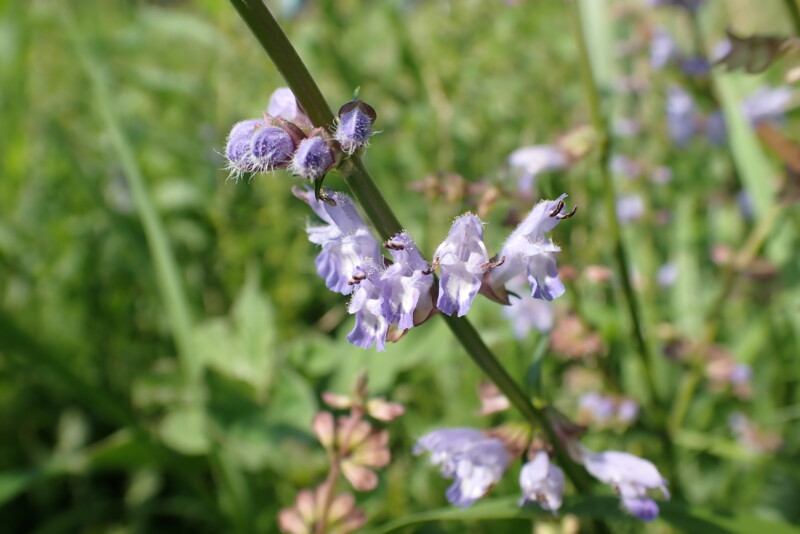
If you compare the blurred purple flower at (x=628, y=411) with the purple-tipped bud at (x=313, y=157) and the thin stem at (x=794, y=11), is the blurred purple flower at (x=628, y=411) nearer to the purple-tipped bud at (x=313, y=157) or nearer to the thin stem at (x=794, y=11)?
the thin stem at (x=794, y=11)

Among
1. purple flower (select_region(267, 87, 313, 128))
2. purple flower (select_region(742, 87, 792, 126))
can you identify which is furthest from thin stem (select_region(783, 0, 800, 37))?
purple flower (select_region(742, 87, 792, 126))

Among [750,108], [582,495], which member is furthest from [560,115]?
[582,495]

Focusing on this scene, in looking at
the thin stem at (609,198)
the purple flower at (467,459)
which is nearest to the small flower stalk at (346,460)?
the purple flower at (467,459)

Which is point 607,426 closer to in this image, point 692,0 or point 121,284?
point 692,0

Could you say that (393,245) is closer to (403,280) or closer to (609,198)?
(403,280)

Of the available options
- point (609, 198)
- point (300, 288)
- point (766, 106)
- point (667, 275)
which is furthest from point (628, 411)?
point (300, 288)

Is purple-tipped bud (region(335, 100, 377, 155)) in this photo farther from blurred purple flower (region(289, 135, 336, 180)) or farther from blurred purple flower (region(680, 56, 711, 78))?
blurred purple flower (region(680, 56, 711, 78))
